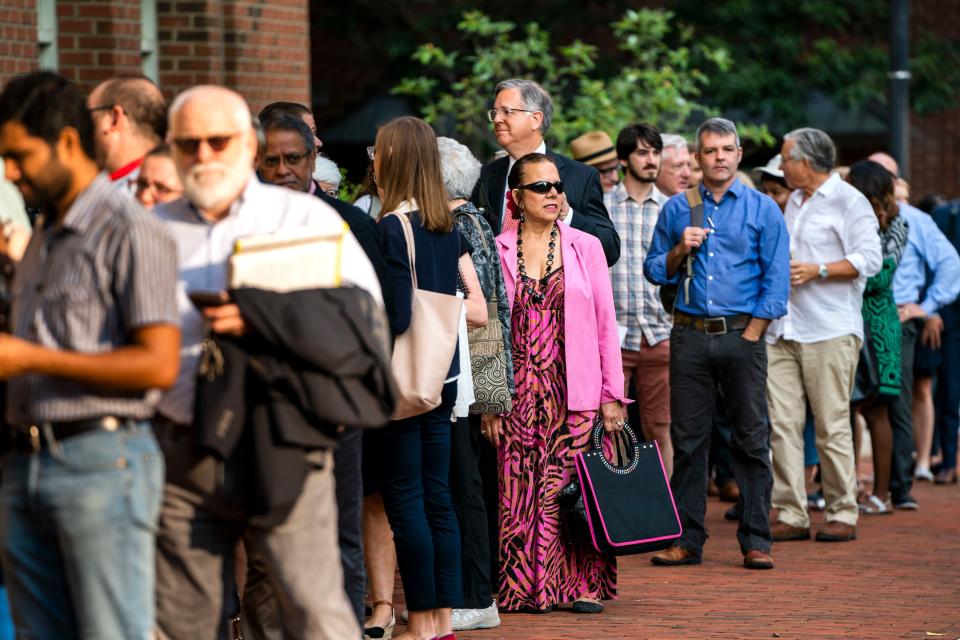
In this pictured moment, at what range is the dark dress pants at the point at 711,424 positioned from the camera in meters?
9.09

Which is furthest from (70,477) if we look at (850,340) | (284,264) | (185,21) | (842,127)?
(842,127)

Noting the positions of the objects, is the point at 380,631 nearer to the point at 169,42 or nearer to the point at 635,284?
the point at 635,284

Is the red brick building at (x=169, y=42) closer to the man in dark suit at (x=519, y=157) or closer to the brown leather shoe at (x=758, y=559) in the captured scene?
the man in dark suit at (x=519, y=157)

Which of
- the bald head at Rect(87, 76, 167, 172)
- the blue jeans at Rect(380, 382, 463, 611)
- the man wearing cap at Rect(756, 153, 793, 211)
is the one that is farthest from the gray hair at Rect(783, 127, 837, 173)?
the bald head at Rect(87, 76, 167, 172)

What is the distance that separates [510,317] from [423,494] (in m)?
1.23

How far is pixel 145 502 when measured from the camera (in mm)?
4250

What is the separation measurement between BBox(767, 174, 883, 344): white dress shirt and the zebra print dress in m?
2.47

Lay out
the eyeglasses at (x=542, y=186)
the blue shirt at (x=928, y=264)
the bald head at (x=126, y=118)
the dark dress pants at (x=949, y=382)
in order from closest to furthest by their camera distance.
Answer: the bald head at (x=126, y=118) < the eyeglasses at (x=542, y=186) < the blue shirt at (x=928, y=264) < the dark dress pants at (x=949, y=382)

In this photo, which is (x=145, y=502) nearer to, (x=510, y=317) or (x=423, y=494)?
(x=423, y=494)

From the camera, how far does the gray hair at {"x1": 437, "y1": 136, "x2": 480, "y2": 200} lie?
7430 millimetres

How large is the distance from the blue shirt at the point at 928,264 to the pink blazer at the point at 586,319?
5012 millimetres

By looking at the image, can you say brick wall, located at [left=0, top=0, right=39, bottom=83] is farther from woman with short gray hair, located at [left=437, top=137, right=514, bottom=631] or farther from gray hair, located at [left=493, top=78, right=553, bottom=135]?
woman with short gray hair, located at [left=437, top=137, right=514, bottom=631]

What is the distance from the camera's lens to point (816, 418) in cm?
1020

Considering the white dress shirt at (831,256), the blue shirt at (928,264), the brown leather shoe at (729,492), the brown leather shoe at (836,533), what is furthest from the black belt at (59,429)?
the blue shirt at (928,264)
